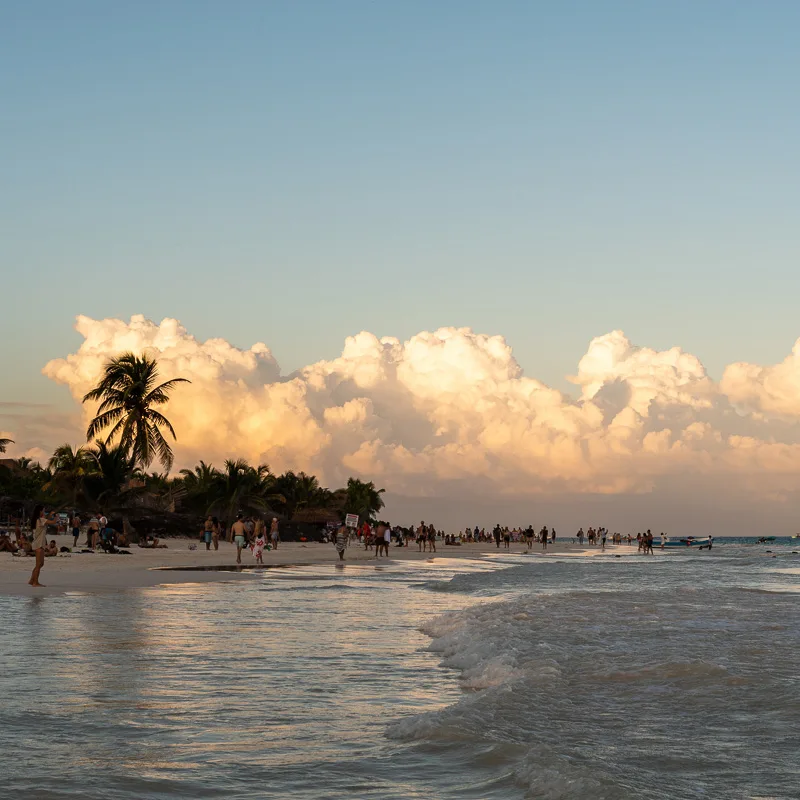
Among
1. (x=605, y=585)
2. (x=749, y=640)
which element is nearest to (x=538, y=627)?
(x=749, y=640)

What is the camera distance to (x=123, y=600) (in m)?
19.0

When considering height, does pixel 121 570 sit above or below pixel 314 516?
below

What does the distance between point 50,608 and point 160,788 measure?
Answer: 1202 centimetres

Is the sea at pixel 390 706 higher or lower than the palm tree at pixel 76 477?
lower

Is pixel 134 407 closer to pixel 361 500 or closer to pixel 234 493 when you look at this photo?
pixel 234 493

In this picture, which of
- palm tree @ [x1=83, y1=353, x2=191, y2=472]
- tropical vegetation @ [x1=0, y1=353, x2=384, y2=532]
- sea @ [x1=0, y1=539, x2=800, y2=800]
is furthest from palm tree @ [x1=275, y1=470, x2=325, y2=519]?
sea @ [x1=0, y1=539, x2=800, y2=800]

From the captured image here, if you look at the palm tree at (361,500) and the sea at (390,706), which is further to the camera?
the palm tree at (361,500)

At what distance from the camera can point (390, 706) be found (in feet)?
28.1

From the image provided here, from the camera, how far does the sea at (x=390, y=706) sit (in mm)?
6020

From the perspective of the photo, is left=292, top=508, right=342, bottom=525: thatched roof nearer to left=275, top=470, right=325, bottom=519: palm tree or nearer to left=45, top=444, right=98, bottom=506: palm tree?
left=275, top=470, right=325, bottom=519: palm tree

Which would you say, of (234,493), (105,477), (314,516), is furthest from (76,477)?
(314,516)

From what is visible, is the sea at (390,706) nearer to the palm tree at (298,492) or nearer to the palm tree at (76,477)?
the palm tree at (76,477)

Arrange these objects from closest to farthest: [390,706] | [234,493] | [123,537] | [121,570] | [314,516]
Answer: [390,706]
[121,570]
[123,537]
[234,493]
[314,516]

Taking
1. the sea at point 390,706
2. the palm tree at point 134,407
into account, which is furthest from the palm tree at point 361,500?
the sea at point 390,706
